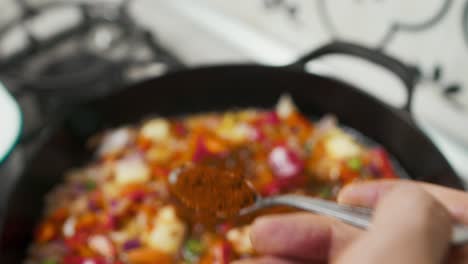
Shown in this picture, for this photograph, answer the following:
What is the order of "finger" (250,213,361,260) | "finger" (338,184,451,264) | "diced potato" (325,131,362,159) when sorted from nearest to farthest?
"finger" (338,184,451,264)
"finger" (250,213,361,260)
"diced potato" (325,131,362,159)

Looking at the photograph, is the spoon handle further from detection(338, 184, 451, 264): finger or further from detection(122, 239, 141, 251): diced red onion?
detection(122, 239, 141, 251): diced red onion

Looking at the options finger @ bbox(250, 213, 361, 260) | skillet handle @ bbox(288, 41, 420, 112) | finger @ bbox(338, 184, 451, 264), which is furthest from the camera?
skillet handle @ bbox(288, 41, 420, 112)

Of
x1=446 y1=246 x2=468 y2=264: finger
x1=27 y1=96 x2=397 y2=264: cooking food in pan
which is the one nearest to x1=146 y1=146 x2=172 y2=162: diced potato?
x1=27 y1=96 x2=397 y2=264: cooking food in pan

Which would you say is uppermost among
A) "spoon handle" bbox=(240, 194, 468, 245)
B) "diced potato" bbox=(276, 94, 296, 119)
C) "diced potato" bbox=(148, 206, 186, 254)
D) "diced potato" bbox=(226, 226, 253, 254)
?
"spoon handle" bbox=(240, 194, 468, 245)

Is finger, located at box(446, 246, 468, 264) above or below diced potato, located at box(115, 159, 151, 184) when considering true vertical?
above

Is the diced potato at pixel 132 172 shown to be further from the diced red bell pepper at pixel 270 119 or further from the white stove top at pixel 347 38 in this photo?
the white stove top at pixel 347 38

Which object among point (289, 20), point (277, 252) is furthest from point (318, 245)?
point (289, 20)

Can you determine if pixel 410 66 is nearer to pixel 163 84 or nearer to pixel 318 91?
pixel 318 91

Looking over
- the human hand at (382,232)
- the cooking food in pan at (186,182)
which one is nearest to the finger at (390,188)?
the human hand at (382,232)

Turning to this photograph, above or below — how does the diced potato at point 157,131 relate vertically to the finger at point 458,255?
below

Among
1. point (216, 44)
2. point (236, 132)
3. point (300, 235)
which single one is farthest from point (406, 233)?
point (216, 44)
